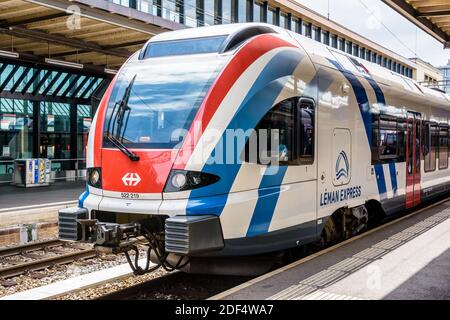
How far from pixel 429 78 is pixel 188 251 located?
61.8 metres

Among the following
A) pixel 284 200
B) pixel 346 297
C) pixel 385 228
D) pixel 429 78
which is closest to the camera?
pixel 346 297

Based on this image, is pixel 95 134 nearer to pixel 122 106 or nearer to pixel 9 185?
pixel 122 106

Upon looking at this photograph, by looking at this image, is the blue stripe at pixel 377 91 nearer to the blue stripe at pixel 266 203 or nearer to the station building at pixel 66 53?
the blue stripe at pixel 266 203

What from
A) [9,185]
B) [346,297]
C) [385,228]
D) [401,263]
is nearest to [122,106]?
[346,297]

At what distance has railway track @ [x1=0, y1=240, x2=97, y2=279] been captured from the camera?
7.56 metres

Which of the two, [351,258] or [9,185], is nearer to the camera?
[351,258]

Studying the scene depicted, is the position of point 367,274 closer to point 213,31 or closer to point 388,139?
point 213,31

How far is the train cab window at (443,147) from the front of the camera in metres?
12.5

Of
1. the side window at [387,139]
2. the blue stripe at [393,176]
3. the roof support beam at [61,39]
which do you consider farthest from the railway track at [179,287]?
the roof support beam at [61,39]

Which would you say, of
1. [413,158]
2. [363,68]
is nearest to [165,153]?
[363,68]

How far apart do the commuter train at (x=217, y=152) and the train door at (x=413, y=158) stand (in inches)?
128

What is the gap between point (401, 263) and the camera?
20.8ft

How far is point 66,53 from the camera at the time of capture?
57.8ft

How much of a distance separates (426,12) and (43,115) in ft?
53.1
